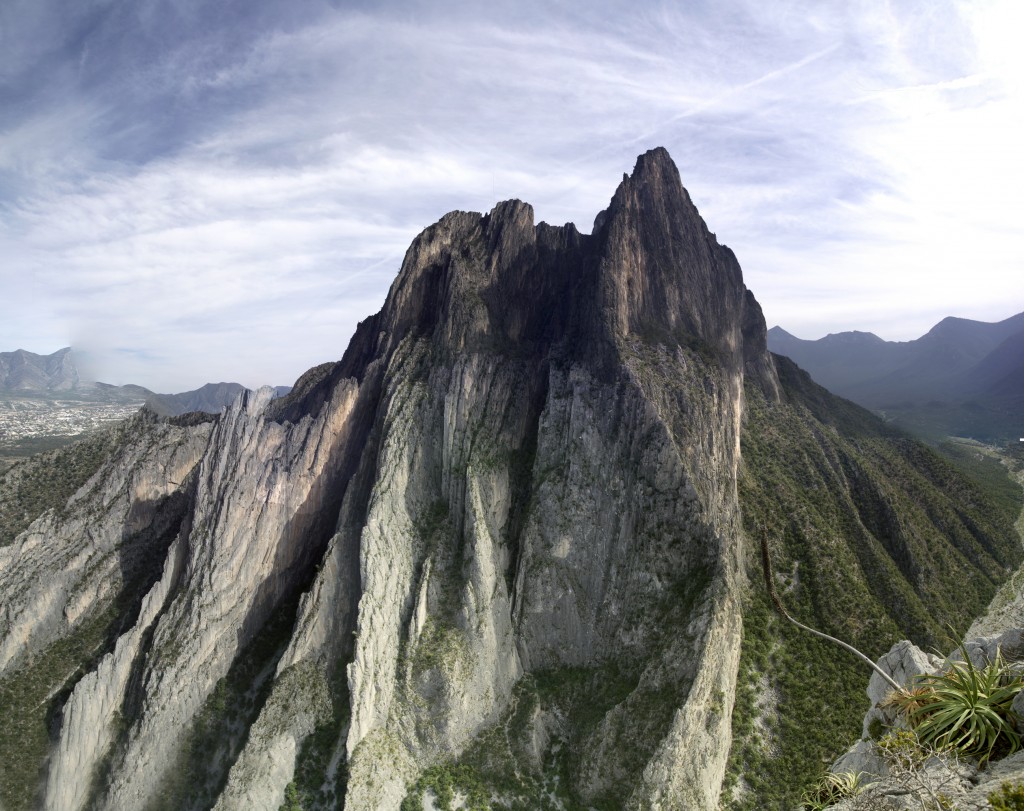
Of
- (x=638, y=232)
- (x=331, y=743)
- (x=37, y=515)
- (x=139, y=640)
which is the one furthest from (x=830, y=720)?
(x=37, y=515)

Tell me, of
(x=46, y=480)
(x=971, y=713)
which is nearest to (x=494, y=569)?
(x=971, y=713)

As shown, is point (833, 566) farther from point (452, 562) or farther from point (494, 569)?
point (452, 562)

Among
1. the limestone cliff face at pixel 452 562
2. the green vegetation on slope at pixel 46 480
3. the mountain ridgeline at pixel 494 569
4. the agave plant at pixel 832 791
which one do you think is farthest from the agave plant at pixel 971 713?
the green vegetation on slope at pixel 46 480

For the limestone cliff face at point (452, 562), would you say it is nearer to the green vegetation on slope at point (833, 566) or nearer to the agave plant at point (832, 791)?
the green vegetation on slope at point (833, 566)

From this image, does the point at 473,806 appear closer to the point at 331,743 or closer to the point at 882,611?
the point at 331,743

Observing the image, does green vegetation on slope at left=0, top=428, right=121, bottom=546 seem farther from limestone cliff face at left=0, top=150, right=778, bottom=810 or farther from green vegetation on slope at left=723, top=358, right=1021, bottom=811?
green vegetation on slope at left=723, top=358, right=1021, bottom=811

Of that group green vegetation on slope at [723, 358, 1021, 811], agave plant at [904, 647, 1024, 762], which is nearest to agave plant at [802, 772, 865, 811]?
agave plant at [904, 647, 1024, 762]
